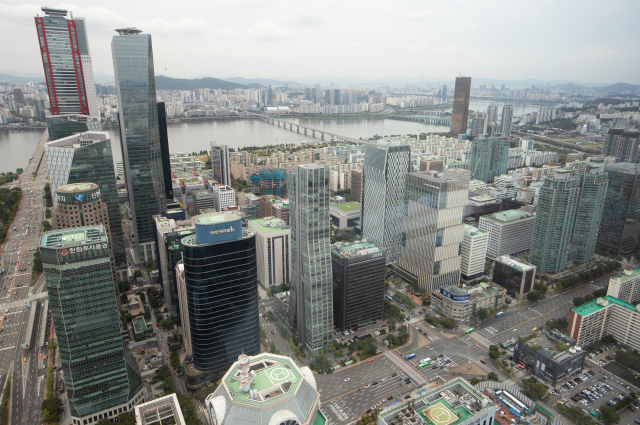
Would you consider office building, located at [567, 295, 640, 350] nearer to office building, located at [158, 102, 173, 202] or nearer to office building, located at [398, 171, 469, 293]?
office building, located at [398, 171, 469, 293]

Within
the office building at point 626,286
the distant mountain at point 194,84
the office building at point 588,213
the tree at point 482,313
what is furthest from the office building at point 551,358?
the distant mountain at point 194,84

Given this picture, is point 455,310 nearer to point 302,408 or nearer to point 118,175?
point 302,408

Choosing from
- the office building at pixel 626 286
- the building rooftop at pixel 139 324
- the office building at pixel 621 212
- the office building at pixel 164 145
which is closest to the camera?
the building rooftop at pixel 139 324

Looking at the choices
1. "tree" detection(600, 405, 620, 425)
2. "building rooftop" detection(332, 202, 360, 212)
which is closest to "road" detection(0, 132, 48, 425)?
"tree" detection(600, 405, 620, 425)

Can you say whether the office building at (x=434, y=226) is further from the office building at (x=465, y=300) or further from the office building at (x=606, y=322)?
the office building at (x=606, y=322)

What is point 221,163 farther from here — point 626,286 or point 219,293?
point 626,286

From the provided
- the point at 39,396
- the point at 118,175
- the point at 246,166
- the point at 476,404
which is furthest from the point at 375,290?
the point at 118,175
